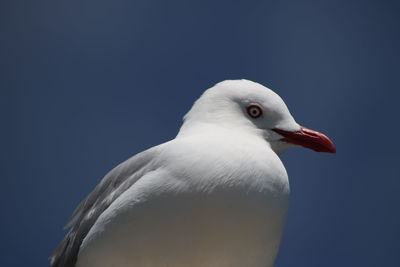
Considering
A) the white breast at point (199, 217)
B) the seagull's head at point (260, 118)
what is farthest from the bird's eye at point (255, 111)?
the white breast at point (199, 217)

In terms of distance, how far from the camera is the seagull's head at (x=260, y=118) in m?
2.08

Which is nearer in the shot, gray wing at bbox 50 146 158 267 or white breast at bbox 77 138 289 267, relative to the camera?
white breast at bbox 77 138 289 267

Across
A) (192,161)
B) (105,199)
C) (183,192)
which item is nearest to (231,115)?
(192,161)

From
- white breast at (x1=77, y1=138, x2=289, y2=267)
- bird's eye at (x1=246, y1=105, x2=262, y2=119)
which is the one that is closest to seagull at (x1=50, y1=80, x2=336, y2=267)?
white breast at (x1=77, y1=138, x2=289, y2=267)

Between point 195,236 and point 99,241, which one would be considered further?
point 99,241

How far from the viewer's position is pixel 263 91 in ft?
7.00

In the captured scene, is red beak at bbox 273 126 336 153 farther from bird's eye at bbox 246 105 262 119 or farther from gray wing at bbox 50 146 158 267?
gray wing at bbox 50 146 158 267

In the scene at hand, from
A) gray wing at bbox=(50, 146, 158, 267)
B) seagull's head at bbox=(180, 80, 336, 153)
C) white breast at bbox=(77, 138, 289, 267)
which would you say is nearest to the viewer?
white breast at bbox=(77, 138, 289, 267)

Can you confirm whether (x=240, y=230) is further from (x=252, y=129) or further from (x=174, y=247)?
(x=252, y=129)

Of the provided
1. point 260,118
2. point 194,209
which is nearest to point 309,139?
point 260,118

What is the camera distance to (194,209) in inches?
64.3

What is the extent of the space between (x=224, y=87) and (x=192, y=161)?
1.97ft

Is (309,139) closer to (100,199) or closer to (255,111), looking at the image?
(255,111)

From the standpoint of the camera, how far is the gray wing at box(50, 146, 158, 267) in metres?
1.95
